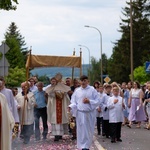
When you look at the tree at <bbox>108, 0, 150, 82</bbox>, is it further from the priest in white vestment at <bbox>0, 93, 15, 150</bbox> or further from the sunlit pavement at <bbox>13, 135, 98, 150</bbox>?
the priest in white vestment at <bbox>0, 93, 15, 150</bbox>

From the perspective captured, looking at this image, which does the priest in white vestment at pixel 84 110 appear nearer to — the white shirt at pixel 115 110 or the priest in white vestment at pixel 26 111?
the white shirt at pixel 115 110

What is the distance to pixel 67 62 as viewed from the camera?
18203 millimetres

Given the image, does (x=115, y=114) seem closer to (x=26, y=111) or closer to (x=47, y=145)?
(x=47, y=145)

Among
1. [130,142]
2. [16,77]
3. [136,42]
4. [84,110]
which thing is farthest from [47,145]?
[16,77]

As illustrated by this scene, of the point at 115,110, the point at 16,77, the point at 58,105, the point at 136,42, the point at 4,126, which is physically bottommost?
the point at 115,110

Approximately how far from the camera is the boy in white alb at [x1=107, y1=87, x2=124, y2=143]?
1599cm

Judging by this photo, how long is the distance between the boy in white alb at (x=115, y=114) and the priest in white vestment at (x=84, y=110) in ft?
9.13

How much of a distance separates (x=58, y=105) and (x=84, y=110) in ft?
12.9

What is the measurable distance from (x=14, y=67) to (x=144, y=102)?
8983cm

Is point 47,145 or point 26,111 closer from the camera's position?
point 47,145

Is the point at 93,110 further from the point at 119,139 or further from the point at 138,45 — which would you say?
the point at 138,45

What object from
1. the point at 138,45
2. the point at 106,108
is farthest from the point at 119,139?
the point at 138,45

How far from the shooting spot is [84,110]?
43.0ft

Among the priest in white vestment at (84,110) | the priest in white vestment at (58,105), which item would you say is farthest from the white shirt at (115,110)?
the priest in white vestment at (84,110)
